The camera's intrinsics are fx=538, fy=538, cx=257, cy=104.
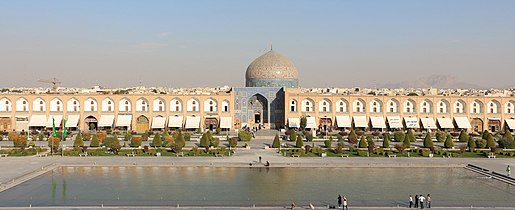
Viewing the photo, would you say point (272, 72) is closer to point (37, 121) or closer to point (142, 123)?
point (142, 123)

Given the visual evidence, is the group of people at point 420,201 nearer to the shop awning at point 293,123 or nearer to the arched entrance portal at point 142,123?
the shop awning at point 293,123

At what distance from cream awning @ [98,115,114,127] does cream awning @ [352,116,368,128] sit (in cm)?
2303

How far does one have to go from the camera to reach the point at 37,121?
4994 cm

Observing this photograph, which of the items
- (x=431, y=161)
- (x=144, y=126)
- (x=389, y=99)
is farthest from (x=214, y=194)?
(x=389, y=99)

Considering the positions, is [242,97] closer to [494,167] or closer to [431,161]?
[431,161]

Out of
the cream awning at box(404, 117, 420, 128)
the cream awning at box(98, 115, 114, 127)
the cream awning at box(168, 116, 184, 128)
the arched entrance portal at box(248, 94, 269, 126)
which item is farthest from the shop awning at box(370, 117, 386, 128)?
the cream awning at box(98, 115, 114, 127)

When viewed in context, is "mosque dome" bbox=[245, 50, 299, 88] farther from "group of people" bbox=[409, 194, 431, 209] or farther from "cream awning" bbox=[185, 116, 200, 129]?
"group of people" bbox=[409, 194, 431, 209]

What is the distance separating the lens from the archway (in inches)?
2072

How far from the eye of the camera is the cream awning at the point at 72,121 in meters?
50.0

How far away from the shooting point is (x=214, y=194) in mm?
20453

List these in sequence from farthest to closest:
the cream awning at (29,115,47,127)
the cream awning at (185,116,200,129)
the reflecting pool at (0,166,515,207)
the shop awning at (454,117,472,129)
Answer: the shop awning at (454,117,472,129) → the cream awning at (185,116,200,129) → the cream awning at (29,115,47,127) → the reflecting pool at (0,166,515,207)

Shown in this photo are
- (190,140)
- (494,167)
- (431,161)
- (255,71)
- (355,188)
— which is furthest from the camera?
(255,71)

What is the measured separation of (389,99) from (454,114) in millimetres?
6483

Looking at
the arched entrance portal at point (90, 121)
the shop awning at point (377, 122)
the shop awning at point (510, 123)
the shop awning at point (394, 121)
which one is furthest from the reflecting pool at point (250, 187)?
the shop awning at point (510, 123)
